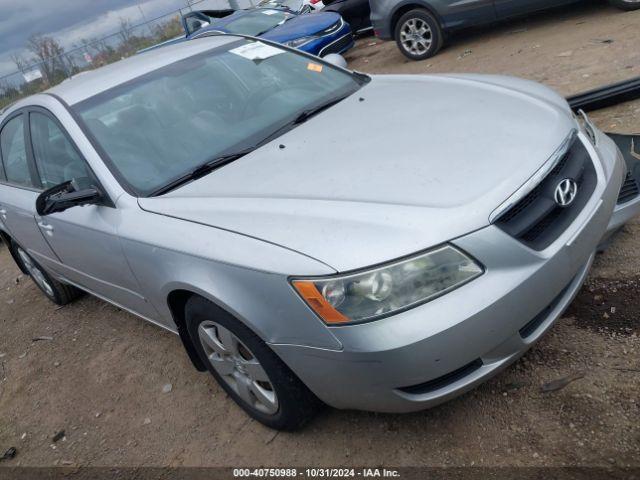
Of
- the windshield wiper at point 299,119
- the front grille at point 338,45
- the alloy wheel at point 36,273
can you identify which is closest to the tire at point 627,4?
the front grille at point 338,45

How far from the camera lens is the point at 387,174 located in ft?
7.47

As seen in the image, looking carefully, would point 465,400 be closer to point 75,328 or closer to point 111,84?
point 111,84

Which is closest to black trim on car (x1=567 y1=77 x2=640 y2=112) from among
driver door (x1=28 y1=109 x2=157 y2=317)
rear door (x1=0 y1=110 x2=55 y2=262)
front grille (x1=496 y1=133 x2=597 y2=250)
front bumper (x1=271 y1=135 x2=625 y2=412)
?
front grille (x1=496 y1=133 x2=597 y2=250)

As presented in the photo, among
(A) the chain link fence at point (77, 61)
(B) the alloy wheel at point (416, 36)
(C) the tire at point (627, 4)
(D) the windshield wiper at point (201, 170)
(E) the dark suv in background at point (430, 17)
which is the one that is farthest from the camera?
(A) the chain link fence at point (77, 61)

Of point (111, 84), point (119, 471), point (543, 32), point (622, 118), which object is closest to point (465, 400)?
point (119, 471)

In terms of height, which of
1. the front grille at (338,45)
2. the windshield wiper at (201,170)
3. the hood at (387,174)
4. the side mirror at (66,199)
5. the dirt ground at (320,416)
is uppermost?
the side mirror at (66,199)

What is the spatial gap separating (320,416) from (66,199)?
5.16ft

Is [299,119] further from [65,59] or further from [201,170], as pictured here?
[65,59]

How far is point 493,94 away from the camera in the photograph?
2.85 meters

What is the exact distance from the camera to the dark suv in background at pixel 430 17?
7.31 metres

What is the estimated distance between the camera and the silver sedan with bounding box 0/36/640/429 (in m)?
1.95

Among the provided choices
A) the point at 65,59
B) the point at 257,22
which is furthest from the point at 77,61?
the point at 257,22

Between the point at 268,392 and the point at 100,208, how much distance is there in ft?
4.13

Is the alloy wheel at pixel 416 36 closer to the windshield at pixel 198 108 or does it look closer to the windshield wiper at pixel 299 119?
the windshield at pixel 198 108
